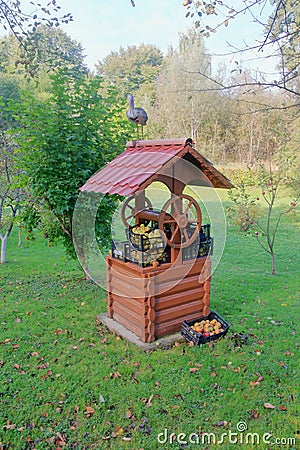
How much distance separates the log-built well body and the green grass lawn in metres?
0.28

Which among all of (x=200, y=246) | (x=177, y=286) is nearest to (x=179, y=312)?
(x=177, y=286)

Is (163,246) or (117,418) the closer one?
(117,418)

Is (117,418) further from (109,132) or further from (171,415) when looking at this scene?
(109,132)

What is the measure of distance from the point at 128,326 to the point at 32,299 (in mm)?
1967

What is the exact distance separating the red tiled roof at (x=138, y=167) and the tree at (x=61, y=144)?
1.24 m

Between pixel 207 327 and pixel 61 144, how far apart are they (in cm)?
330

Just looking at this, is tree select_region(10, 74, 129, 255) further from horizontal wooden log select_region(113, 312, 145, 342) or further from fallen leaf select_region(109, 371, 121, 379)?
fallen leaf select_region(109, 371, 121, 379)

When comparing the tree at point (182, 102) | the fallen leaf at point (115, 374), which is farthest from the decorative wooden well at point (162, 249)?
the tree at point (182, 102)

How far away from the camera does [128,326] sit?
424 cm

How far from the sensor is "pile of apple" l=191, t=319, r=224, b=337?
13.1 feet

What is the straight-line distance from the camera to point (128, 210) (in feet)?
15.1

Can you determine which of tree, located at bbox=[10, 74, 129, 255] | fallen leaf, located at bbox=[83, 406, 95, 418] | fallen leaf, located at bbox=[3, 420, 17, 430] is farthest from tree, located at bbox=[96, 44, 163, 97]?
fallen leaf, located at bbox=[3, 420, 17, 430]

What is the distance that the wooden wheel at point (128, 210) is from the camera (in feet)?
14.7

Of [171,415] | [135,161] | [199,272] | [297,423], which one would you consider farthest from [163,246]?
[297,423]
